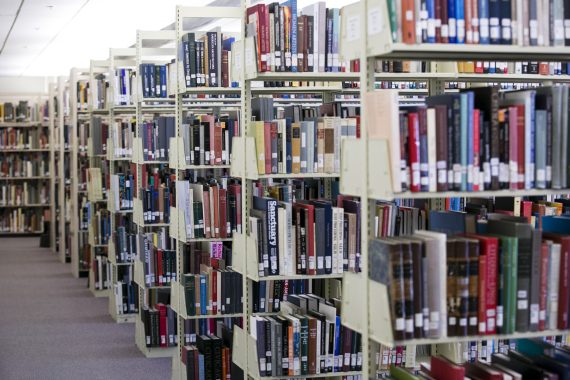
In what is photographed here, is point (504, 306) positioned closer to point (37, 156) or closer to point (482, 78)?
point (482, 78)

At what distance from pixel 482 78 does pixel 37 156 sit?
465 inches

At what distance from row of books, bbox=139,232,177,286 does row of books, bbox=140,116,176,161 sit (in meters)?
0.68

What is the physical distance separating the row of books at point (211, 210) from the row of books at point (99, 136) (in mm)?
4116

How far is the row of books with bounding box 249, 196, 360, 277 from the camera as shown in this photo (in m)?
4.38

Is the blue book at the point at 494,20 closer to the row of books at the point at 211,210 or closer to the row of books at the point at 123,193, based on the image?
the row of books at the point at 211,210

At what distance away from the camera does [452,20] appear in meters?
3.08

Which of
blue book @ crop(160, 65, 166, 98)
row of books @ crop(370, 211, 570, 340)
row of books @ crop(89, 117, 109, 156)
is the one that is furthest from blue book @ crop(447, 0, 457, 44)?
row of books @ crop(89, 117, 109, 156)

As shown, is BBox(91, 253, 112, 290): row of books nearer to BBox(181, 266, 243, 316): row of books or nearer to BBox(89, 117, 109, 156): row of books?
BBox(89, 117, 109, 156): row of books

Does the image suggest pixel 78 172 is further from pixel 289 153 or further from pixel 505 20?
pixel 505 20

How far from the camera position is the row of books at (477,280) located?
2.92m

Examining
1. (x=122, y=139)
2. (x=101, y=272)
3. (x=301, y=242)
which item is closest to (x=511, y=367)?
(x=301, y=242)

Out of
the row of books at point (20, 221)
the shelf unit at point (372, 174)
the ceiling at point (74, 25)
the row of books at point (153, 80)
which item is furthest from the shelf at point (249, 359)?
the row of books at point (20, 221)

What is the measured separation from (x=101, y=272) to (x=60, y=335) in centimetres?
203

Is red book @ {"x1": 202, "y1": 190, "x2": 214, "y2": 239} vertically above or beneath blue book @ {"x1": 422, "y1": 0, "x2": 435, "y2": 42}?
beneath
